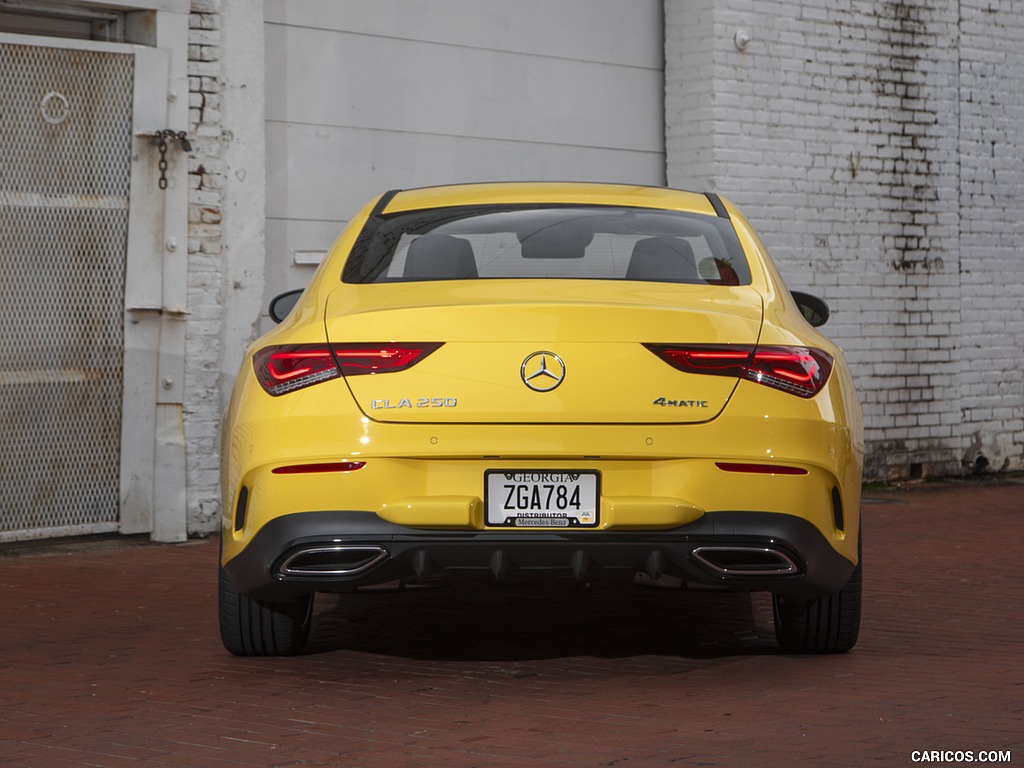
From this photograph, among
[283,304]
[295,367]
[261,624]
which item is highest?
[283,304]

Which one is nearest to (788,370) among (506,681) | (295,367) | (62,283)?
(506,681)

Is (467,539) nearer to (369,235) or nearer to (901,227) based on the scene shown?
(369,235)

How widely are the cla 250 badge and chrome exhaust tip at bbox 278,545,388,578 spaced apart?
16.5 inches

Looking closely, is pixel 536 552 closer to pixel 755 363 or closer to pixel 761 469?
pixel 761 469

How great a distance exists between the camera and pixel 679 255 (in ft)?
19.0

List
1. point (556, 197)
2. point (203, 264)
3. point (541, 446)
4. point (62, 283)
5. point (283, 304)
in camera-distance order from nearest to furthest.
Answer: point (541, 446), point (556, 197), point (283, 304), point (62, 283), point (203, 264)

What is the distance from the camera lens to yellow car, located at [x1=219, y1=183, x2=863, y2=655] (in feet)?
16.5

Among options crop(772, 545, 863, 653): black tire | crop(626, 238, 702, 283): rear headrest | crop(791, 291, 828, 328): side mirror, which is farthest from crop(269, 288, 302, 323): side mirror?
crop(772, 545, 863, 653): black tire

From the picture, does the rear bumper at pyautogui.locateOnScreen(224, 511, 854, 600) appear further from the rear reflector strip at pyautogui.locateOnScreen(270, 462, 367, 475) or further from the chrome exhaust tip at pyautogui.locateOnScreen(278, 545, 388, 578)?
the rear reflector strip at pyautogui.locateOnScreen(270, 462, 367, 475)

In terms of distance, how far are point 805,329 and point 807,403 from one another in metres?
0.37

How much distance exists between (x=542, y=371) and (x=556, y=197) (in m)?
1.37

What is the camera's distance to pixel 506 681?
18.1 feet

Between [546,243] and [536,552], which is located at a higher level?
[546,243]

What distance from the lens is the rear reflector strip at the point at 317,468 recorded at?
507cm
